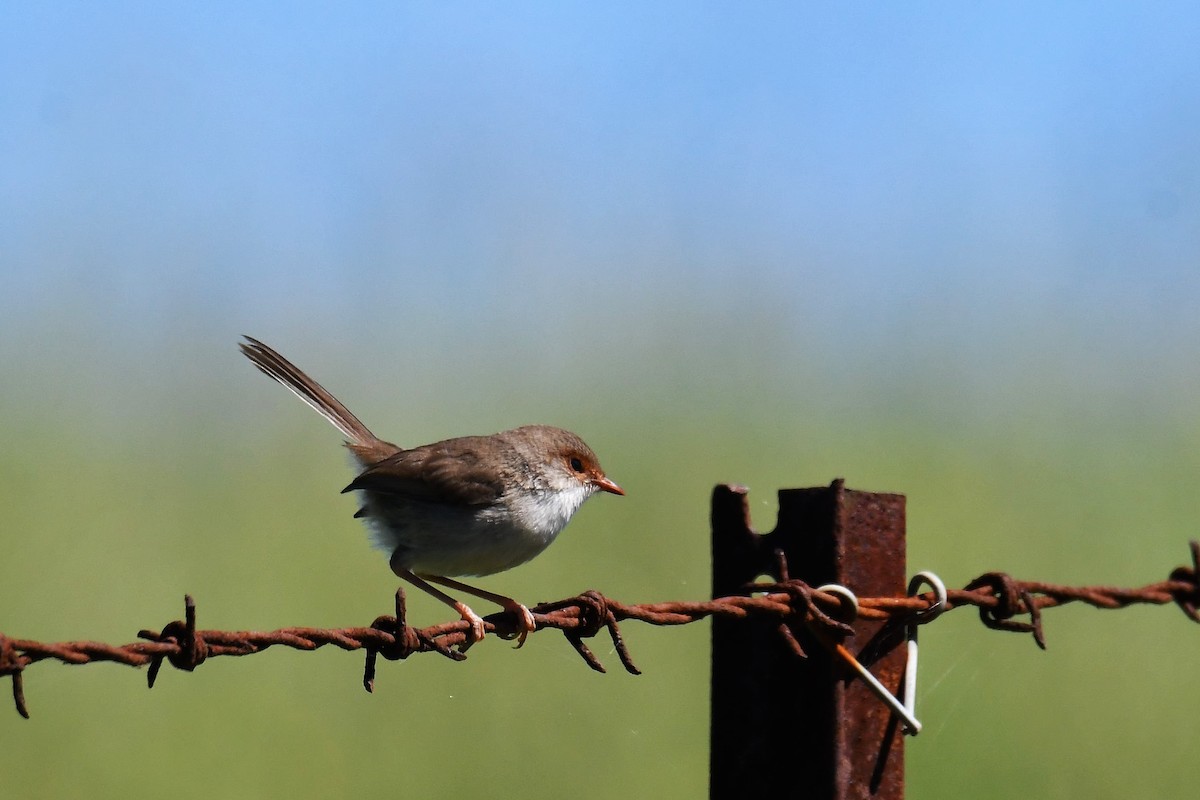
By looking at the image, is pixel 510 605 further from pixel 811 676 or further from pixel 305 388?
pixel 305 388

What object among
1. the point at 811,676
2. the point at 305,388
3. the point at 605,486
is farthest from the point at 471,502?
the point at 811,676

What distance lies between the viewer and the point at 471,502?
411cm

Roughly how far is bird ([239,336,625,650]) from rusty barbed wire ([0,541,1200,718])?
119cm

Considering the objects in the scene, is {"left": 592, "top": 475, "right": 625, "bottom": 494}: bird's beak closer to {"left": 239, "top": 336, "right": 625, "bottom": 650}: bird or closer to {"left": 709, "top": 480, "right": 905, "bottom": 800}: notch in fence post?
{"left": 239, "top": 336, "right": 625, "bottom": 650}: bird

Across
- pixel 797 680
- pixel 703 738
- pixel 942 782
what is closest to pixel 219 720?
pixel 703 738

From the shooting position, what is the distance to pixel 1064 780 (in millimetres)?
7059

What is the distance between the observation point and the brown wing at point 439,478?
4113 mm

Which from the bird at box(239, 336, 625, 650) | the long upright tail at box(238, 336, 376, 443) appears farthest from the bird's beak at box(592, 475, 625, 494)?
the long upright tail at box(238, 336, 376, 443)

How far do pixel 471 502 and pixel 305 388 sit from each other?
4.86 ft

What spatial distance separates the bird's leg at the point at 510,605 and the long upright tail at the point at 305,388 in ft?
3.06

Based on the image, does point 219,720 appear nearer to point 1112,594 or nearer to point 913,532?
point 913,532

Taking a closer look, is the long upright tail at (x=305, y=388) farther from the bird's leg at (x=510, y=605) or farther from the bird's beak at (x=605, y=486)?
the bird's beak at (x=605, y=486)

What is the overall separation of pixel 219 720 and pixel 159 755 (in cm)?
42

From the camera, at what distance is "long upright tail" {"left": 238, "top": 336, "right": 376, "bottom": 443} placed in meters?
5.16
